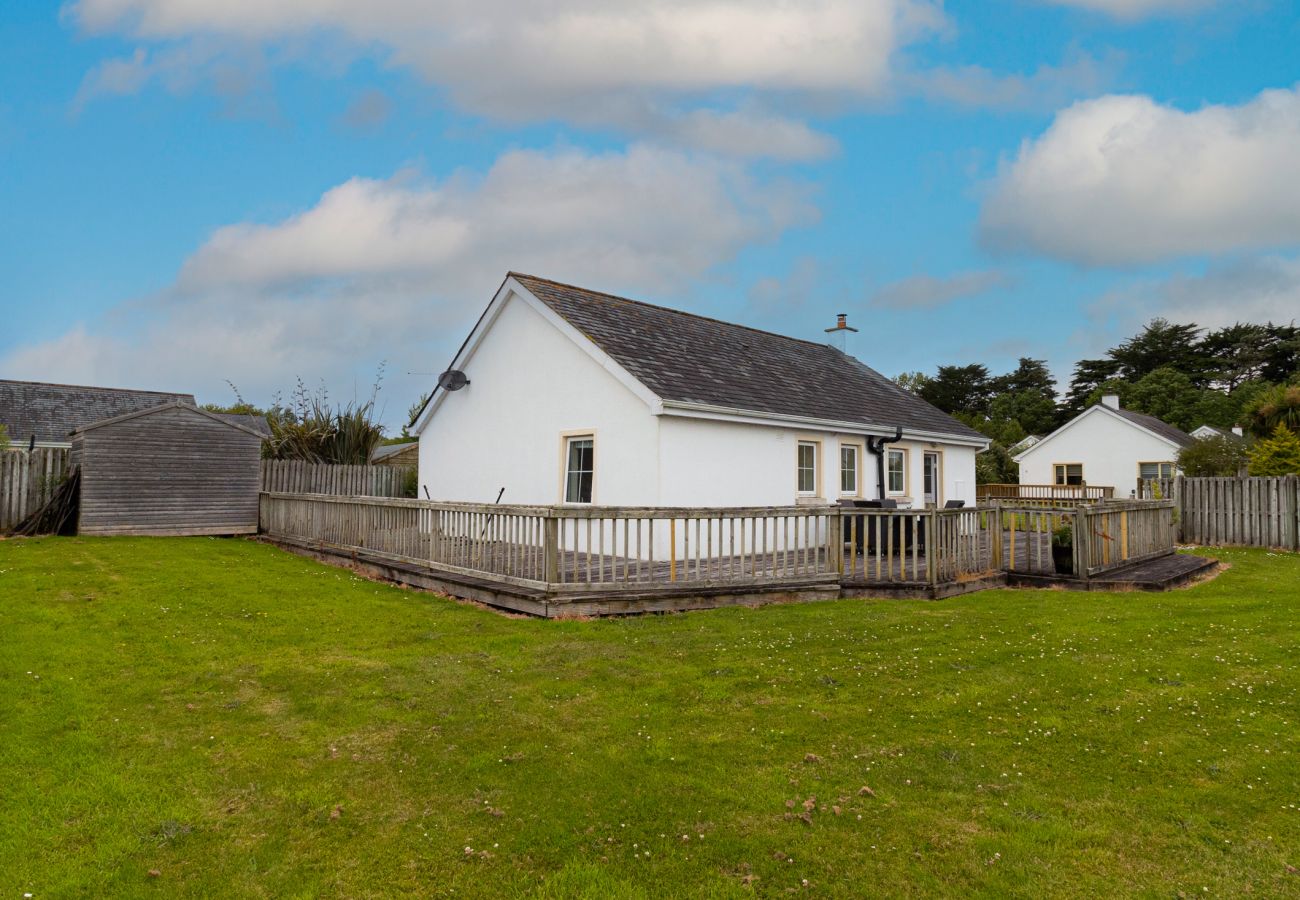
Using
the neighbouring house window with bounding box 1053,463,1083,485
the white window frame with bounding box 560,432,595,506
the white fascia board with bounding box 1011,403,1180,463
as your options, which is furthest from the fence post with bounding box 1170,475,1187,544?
the neighbouring house window with bounding box 1053,463,1083,485

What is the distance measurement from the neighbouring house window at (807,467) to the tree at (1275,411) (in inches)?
672

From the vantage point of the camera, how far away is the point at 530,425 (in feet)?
51.7

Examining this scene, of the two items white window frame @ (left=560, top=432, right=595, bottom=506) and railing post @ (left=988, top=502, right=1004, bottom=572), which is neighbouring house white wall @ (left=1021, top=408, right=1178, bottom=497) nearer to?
railing post @ (left=988, top=502, right=1004, bottom=572)

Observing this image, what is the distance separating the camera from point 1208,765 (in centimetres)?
480

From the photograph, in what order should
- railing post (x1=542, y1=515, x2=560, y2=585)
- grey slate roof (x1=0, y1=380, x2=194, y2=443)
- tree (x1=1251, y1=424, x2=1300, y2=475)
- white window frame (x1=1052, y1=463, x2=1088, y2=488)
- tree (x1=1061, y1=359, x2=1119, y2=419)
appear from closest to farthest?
railing post (x1=542, y1=515, x2=560, y2=585) → tree (x1=1251, y1=424, x2=1300, y2=475) → grey slate roof (x1=0, y1=380, x2=194, y2=443) → white window frame (x1=1052, y1=463, x2=1088, y2=488) → tree (x1=1061, y1=359, x2=1119, y2=419)

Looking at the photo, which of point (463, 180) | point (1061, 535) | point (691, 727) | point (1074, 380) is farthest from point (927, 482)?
point (1074, 380)

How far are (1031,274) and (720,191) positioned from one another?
1119cm

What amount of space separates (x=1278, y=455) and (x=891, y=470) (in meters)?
13.1

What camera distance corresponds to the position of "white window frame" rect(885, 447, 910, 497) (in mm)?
18828

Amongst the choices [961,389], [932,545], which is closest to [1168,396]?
[961,389]

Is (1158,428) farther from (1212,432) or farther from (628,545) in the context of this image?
(628,545)

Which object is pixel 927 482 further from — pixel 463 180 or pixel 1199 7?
pixel 463 180

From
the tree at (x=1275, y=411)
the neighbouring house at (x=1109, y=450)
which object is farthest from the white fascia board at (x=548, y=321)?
the neighbouring house at (x=1109, y=450)

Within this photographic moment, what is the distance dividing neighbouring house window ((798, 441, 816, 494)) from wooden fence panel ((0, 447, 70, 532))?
17284mm
